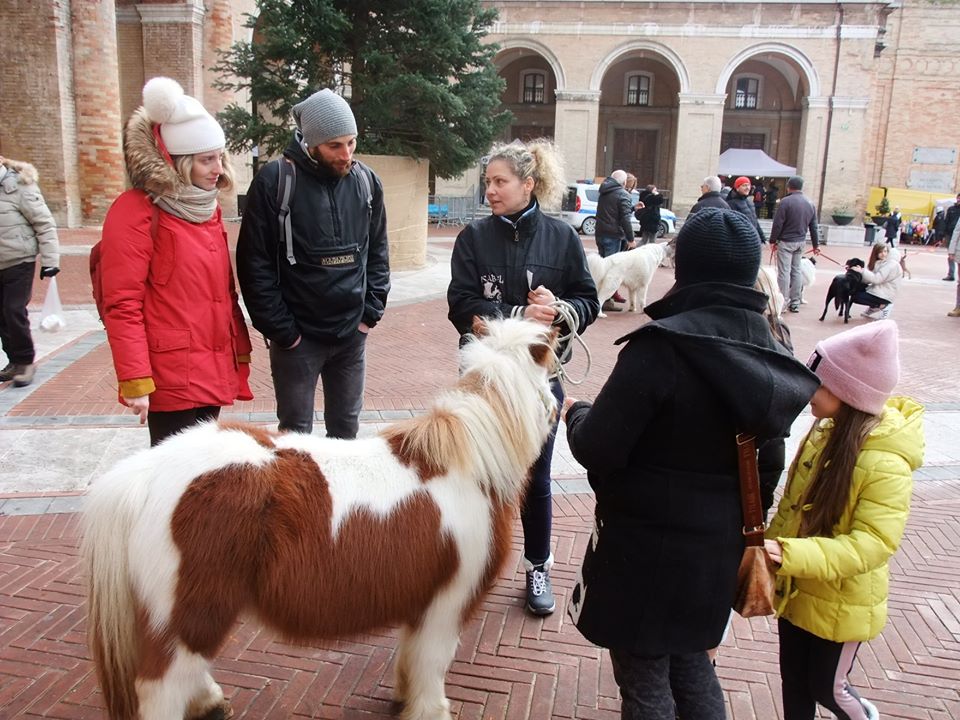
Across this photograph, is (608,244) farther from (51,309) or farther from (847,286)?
(51,309)

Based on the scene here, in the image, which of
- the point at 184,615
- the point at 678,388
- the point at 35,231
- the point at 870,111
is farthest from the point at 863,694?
the point at 870,111

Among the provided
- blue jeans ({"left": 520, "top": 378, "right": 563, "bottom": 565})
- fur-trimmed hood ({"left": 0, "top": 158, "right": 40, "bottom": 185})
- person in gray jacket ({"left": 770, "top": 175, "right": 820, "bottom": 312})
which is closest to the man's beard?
blue jeans ({"left": 520, "top": 378, "right": 563, "bottom": 565})

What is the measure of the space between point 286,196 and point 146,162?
624mm

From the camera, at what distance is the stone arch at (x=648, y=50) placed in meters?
30.7

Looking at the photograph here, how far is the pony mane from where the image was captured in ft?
8.29

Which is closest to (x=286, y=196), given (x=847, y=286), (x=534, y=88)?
(x=847, y=286)

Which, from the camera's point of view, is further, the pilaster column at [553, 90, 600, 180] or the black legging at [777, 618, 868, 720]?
the pilaster column at [553, 90, 600, 180]

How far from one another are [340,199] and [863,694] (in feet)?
10.4

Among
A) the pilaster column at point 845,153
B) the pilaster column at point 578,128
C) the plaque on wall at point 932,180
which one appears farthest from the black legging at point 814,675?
the plaque on wall at point 932,180

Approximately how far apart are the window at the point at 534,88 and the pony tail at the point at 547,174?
3726 cm

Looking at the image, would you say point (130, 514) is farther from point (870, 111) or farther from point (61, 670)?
point (870, 111)

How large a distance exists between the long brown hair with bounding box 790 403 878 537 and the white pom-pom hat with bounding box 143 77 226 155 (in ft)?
8.47

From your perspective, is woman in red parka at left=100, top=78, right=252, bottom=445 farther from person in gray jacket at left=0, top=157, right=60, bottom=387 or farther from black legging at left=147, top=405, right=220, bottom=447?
person in gray jacket at left=0, top=157, right=60, bottom=387

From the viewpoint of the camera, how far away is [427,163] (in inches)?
567
